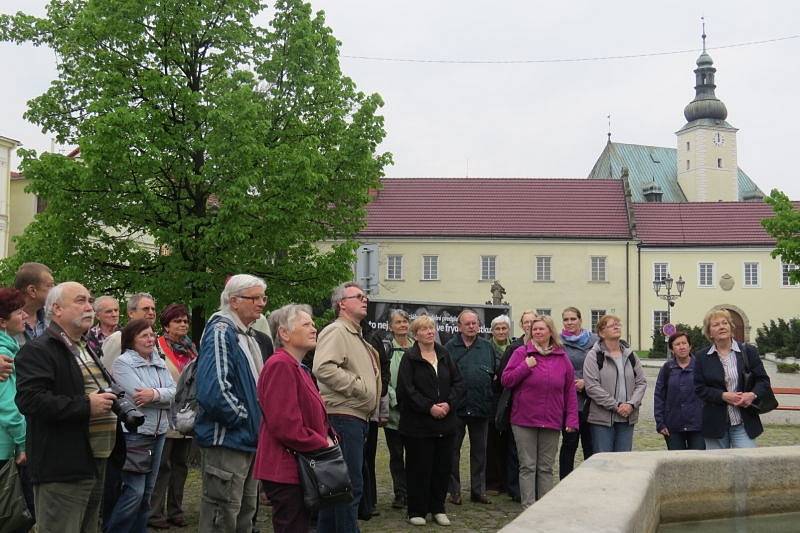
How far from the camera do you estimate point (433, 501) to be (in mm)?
7758

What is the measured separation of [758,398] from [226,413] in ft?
14.5

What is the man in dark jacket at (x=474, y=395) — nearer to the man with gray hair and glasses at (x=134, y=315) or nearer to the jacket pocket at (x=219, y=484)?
the man with gray hair and glasses at (x=134, y=315)

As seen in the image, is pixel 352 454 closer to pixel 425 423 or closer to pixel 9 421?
pixel 425 423

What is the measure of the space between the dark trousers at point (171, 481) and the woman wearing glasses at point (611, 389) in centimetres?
378

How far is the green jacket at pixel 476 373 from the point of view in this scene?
884cm

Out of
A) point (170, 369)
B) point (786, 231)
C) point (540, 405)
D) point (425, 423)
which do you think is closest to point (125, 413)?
point (170, 369)

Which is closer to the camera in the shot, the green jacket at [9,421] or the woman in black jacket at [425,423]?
the green jacket at [9,421]

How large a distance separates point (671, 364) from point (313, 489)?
462 centimetres

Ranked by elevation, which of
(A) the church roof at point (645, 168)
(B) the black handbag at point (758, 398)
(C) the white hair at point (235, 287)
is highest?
(A) the church roof at point (645, 168)

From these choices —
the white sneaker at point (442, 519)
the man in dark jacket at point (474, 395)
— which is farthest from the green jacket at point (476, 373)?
the white sneaker at point (442, 519)

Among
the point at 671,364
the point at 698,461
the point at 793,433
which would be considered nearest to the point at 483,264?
the point at 793,433

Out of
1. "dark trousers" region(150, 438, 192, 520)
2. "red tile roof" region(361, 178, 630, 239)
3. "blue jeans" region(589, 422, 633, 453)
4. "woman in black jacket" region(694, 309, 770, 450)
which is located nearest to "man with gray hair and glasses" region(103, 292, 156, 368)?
"dark trousers" region(150, 438, 192, 520)

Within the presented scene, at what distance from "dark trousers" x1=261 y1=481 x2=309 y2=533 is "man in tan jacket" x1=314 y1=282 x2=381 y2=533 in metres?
1.07

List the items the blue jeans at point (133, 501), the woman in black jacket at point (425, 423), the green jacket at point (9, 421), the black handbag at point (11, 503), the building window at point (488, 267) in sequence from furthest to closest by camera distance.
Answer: the building window at point (488, 267)
the woman in black jacket at point (425, 423)
the blue jeans at point (133, 501)
the green jacket at point (9, 421)
the black handbag at point (11, 503)
